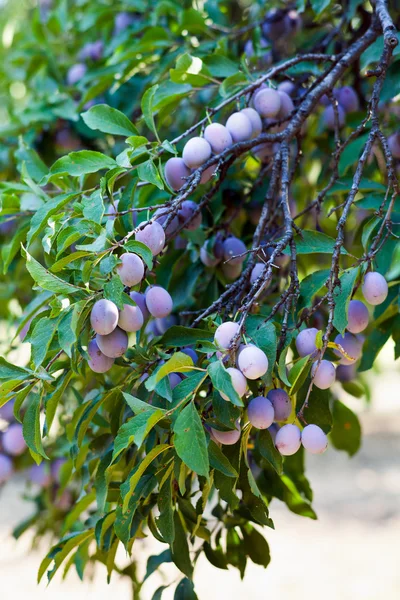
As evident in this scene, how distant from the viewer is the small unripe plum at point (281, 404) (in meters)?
0.58

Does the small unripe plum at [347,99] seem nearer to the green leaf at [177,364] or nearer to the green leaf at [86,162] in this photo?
the green leaf at [86,162]

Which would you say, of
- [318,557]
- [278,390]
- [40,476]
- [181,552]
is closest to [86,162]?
[278,390]

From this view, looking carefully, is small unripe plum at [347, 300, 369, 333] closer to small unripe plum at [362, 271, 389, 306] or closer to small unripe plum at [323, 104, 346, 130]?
small unripe plum at [362, 271, 389, 306]

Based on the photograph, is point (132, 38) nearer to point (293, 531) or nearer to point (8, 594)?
point (8, 594)

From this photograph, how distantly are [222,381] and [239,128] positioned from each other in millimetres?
305

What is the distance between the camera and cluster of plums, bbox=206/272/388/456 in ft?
1.71

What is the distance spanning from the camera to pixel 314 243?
66 cm

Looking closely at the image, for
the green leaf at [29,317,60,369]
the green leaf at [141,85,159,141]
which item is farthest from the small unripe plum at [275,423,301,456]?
the green leaf at [141,85,159,141]

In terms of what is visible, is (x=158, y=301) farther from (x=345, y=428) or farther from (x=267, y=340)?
(x=345, y=428)

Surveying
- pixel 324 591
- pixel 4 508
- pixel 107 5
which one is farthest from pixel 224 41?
pixel 4 508

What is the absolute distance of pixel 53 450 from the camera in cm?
123

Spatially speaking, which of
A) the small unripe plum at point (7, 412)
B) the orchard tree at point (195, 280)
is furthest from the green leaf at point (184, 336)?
the small unripe plum at point (7, 412)

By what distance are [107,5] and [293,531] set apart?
2368 millimetres

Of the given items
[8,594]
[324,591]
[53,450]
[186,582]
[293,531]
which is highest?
[186,582]
